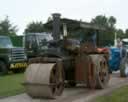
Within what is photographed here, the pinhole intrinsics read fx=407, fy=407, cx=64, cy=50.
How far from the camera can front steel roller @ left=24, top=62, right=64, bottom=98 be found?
35.4 feet

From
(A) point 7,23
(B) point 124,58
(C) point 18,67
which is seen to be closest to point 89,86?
(B) point 124,58

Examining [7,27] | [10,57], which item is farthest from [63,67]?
[7,27]

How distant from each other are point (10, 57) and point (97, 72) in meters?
9.66

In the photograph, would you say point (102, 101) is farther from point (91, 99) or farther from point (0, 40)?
point (0, 40)

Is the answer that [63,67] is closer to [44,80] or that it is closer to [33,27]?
[44,80]

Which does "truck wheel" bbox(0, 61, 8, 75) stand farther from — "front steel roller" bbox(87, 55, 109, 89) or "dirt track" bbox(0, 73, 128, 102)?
"front steel roller" bbox(87, 55, 109, 89)

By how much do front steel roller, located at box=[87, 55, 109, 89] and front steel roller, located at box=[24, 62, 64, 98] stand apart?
1.76 meters

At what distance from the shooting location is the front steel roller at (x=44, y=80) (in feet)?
35.4

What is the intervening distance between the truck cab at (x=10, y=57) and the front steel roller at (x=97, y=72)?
8500 millimetres

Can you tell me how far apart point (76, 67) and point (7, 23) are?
173ft

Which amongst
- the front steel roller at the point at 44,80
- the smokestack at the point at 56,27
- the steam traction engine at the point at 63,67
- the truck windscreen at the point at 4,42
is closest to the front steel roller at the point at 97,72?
the steam traction engine at the point at 63,67

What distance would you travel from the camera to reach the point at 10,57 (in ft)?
72.0

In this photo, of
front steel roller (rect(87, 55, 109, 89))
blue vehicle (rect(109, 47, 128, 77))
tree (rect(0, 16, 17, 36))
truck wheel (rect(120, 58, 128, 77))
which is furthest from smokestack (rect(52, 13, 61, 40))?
tree (rect(0, 16, 17, 36))

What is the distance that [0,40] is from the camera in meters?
22.3
